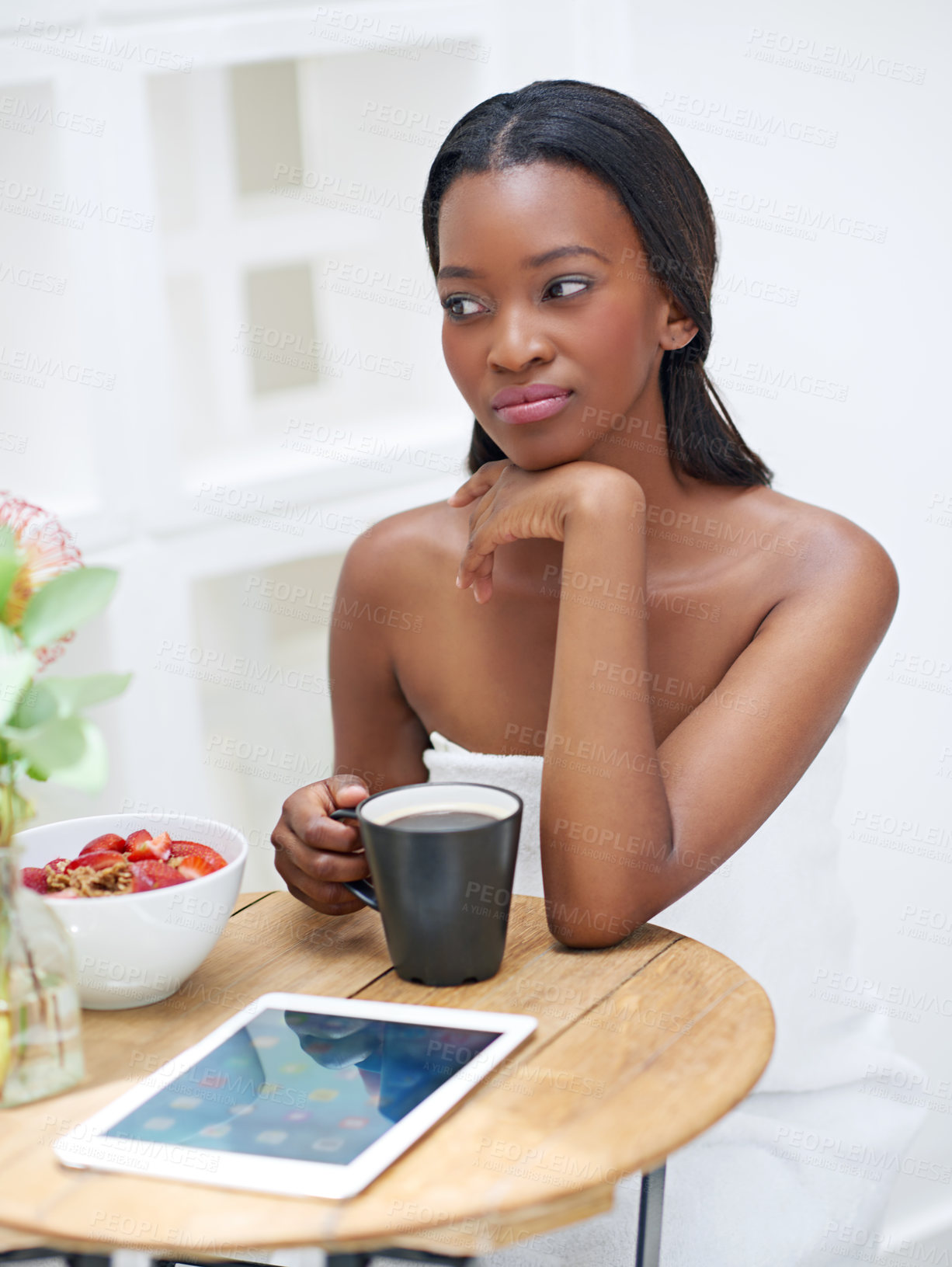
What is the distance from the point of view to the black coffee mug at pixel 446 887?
833 mm

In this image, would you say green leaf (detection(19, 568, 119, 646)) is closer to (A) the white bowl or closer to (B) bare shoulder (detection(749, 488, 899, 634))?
(A) the white bowl

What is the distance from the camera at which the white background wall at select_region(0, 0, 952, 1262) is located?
1728mm

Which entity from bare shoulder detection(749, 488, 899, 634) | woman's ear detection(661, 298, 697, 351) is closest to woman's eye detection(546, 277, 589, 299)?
woman's ear detection(661, 298, 697, 351)

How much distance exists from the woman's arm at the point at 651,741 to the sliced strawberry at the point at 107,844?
302 mm

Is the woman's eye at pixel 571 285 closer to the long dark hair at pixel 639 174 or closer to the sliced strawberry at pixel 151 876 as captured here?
the long dark hair at pixel 639 174

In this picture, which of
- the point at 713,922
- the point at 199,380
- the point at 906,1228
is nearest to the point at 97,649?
the point at 199,380

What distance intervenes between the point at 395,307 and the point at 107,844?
1416 mm

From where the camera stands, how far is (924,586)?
191 centimetres

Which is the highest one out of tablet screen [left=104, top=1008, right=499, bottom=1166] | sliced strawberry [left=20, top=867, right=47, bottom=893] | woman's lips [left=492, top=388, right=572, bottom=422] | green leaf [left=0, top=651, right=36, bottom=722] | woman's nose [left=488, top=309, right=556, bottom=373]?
woman's nose [left=488, top=309, right=556, bottom=373]

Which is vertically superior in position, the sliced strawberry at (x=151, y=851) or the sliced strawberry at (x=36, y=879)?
the sliced strawberry at (x=151, y=851)

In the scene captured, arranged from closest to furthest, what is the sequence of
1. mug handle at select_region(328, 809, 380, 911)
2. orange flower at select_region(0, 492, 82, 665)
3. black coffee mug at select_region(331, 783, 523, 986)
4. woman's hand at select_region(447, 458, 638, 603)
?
1. orange flower at select_region(0, 492, 82, 665)
2. black coffee mug at select_region(331, 783, 523, 986)
3. mug handle at select_region(328, 809, 380, 911)
4. woman's hand at select_region(447, 458, 638, 603)

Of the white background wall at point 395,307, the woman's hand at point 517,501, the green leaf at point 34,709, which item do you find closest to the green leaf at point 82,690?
the green leaf at point 34,709

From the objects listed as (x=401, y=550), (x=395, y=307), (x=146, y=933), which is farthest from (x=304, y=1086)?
(x=395, y=307)

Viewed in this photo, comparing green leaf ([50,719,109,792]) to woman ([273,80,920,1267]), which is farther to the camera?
woman ([273,80,920,1267])
